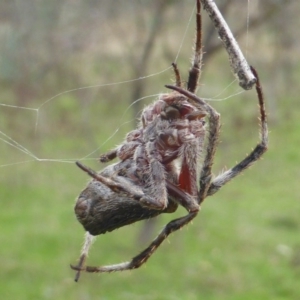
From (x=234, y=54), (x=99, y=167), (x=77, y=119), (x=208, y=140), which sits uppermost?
(x=234, y=54)

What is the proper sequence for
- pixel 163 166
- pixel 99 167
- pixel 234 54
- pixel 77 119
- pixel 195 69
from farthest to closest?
pixel 77 119 → pixel 99 167 → pixel 195 69 → pixel 163 166 → pixel 234 54

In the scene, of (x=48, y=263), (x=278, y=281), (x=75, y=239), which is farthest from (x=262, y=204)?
(x=48, y=263)

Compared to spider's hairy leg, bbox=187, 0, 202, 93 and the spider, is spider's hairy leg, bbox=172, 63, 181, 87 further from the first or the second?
the spider

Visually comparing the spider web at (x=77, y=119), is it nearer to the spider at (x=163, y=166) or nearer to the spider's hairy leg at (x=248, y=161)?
the spider's hairy leg at (x=248, y=161)

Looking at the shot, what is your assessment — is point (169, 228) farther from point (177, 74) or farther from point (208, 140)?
point (177, 74)

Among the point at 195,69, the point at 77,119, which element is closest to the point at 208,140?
the point at 195,69

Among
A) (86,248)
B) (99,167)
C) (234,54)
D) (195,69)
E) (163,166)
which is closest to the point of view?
(234,54)

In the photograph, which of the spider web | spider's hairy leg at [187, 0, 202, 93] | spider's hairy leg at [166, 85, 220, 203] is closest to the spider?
spider's hairy leg at [166, 85, 220, 203]
